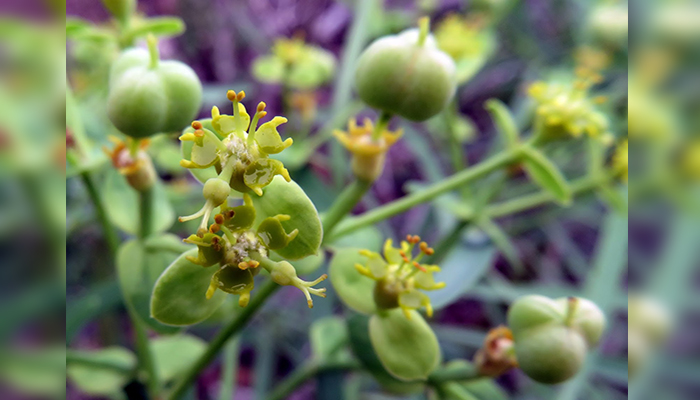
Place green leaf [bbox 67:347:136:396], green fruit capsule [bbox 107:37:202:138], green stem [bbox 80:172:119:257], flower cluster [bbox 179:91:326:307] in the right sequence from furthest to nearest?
green leaf [bbox 67:347:136:396]
green stem [bbox 80:172:119:257]
green fruit capsule [bbox 107:37:202:138]
flower cluster [bbox 179:91:326:307]

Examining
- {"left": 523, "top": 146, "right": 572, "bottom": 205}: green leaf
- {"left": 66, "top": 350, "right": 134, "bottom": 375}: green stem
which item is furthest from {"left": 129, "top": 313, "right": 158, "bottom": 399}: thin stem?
{"left": 523, "top": 146, "right": 572, "bottom": 205}: green leaf

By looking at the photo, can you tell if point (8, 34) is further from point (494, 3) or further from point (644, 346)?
point (494, 3)

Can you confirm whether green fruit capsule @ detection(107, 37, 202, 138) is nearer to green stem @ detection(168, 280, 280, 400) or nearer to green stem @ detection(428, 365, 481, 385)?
green stem @ detection(168, 280, 280, 400)

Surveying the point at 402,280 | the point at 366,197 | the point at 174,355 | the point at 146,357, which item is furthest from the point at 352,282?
the point at 366,197

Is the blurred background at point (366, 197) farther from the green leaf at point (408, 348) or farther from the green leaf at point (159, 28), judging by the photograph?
the green leaf at point (408, 348)

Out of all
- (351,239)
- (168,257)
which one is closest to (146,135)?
(168,257)

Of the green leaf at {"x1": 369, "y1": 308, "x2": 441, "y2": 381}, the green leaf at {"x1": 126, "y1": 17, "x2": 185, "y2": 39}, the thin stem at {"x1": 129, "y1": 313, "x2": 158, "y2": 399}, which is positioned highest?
the green leaf at {"x1": 126, "y1": 17, "x2": 185, "y2": 39}
